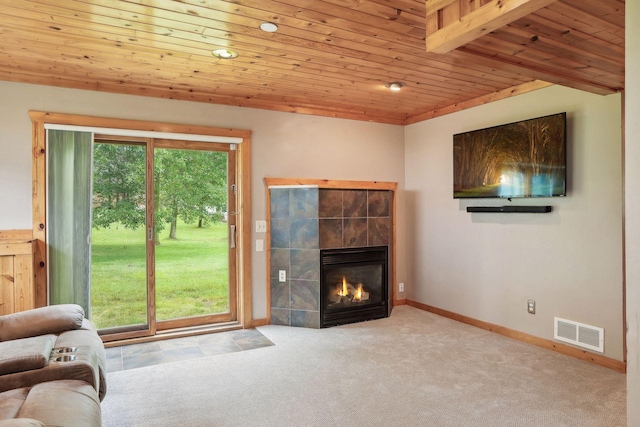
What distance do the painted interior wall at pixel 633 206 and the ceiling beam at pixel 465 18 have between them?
0.54 metres

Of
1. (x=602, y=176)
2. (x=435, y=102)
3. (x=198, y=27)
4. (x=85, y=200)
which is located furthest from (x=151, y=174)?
(x=602, y=176)

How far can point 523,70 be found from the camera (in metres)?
2.80

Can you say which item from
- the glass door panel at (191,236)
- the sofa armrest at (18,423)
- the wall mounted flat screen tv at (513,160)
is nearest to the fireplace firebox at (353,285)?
the glass door panel at (191,236)

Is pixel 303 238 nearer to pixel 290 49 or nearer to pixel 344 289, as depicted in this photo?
pixel 344 289

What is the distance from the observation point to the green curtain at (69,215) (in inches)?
141

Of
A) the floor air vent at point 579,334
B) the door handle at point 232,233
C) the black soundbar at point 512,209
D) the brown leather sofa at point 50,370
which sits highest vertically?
the black soundbar at point 512,209

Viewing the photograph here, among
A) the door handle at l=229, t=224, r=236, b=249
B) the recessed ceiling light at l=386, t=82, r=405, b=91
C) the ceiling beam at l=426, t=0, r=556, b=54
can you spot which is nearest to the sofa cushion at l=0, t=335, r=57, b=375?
the door handle at l=229, t=224, r=236, b=249

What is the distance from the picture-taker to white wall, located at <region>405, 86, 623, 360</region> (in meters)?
3.28

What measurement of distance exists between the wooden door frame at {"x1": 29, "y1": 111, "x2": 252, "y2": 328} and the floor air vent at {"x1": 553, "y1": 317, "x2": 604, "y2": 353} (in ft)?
9.94

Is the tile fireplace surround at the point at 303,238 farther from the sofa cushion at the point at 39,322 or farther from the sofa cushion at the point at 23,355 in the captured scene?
the sofa cushion at the point at 23,355

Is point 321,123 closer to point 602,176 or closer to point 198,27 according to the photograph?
point 198,27

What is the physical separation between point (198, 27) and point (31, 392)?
2.22 meters

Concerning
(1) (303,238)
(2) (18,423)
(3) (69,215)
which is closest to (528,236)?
(1) (303,238)

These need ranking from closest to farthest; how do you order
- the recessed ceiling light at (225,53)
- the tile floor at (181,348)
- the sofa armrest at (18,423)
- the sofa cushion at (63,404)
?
1. the sofa armrest at (18,423)
2. the sofa cushion at (63,404)
3. the recessed ceiling light at (225,53)
4. the tile floor at (181,348)
